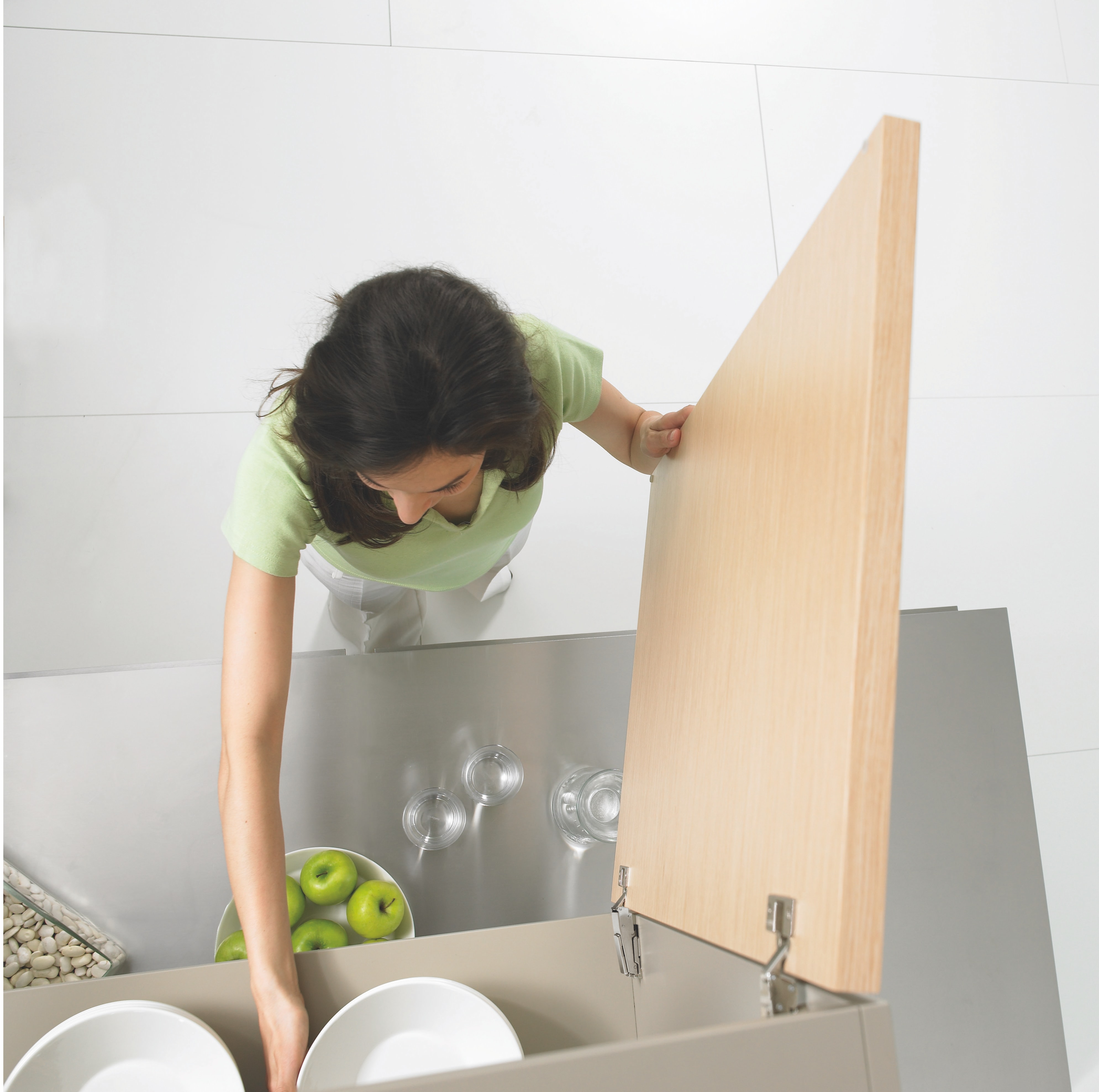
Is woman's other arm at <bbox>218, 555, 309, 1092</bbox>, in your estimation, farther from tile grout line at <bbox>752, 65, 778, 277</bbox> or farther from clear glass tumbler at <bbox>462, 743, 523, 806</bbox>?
tile grout line at <bbox>752, 65, 778, 277</bbox>

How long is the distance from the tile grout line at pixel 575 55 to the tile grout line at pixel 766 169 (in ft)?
0.20

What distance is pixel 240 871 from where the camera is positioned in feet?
2.55

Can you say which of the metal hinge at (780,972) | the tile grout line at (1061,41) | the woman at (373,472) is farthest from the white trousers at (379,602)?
the tile grout line at (1061,41)

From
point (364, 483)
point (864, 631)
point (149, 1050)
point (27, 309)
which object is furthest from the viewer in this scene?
point (27, 309)

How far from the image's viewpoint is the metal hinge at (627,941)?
0.77 m

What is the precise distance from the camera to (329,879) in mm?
917

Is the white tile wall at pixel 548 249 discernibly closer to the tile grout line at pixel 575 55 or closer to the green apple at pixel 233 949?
the tile grout line at pixel 575 55

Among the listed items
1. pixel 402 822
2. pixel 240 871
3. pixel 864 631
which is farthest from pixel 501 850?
pixel 864 631

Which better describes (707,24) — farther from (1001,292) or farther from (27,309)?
(27,309)

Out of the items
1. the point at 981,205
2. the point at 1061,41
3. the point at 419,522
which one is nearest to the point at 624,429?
the point at 419,522

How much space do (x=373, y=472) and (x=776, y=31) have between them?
2181 mm

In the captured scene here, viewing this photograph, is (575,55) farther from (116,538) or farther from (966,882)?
(966,882)

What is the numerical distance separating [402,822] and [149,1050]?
0.40m

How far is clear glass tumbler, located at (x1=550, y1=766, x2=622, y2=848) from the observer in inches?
41.1
